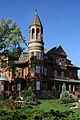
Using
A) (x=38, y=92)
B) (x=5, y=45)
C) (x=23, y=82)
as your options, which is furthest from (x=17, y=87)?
(x=5, y=45)

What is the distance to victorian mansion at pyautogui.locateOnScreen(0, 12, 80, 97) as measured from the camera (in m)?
61.4

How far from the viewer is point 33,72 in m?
61.3

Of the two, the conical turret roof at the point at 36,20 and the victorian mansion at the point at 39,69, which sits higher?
the conical turret roof at the point at 36,20

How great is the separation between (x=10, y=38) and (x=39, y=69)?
9732mm

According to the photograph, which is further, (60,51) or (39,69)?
(60,51)

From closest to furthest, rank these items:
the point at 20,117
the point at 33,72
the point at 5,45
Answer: the point at 20,117 → the point at 5,45 → the point at 33,72

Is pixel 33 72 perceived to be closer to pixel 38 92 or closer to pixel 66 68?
pixel 38 92

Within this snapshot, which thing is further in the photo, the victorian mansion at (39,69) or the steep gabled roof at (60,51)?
the steep gabled roof at (60,51)

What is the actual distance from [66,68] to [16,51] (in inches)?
641

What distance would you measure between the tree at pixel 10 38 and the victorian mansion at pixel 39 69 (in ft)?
9.27

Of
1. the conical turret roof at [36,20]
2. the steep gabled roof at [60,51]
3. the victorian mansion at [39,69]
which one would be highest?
the conical turret roof at [36,20]

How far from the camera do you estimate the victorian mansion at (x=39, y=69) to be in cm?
6138

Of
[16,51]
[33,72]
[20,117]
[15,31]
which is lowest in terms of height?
[20,117]

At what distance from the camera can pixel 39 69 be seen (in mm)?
61531
